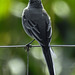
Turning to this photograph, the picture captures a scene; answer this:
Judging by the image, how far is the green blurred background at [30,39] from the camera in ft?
15.6

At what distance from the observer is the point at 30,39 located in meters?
4.96

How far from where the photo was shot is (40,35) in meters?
3.14

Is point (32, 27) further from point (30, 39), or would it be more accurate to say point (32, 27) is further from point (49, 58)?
point (30, 39)

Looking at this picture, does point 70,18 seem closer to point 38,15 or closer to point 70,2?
point 70,2

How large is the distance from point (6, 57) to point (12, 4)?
101cm

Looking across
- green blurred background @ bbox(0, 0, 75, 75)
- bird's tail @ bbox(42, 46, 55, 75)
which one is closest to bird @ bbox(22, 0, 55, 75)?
bird's tail @ bbox(42, 46, 55, 75)

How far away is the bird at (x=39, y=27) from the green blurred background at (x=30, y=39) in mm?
1177

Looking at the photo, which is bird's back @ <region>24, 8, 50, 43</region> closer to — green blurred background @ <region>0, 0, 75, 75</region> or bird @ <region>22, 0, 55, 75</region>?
bird @ <region>22, 0, 55, 75</region>

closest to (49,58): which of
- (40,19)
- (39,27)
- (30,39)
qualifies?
(39,27)

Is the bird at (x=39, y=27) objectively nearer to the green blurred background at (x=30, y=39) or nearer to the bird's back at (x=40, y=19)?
the bird's back at (x=40, y=19)

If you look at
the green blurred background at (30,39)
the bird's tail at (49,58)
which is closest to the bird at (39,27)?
the bird's tail at (49,58)

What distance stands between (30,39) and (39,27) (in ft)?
5.64

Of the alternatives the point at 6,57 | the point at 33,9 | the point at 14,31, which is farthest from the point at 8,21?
the point at 33,9

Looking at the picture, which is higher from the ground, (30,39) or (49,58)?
(30,39)
